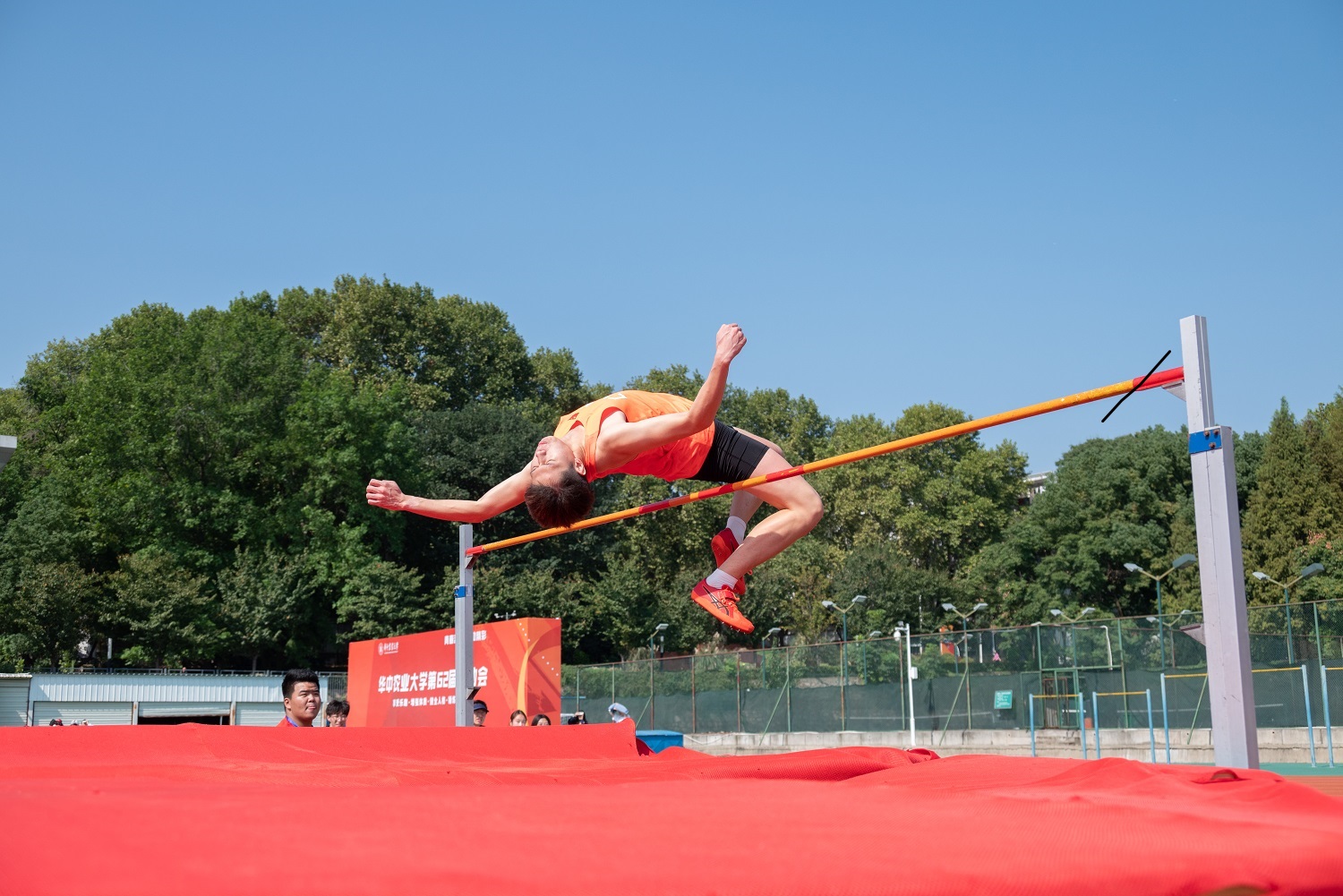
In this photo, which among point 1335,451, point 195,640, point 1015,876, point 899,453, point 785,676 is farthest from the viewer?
point 899,453

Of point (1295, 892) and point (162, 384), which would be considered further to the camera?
point (162, 384)

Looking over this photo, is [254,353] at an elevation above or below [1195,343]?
above

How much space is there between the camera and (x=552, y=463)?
177 inches

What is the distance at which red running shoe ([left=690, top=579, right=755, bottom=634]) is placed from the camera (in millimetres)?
4934

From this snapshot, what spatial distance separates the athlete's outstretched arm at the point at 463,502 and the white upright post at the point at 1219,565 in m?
2.51

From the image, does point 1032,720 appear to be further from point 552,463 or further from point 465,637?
point 552,463

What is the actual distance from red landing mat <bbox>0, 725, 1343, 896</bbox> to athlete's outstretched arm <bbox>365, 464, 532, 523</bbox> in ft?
8.61

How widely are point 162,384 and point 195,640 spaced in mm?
7447

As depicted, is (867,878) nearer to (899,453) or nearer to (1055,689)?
(1055,689)

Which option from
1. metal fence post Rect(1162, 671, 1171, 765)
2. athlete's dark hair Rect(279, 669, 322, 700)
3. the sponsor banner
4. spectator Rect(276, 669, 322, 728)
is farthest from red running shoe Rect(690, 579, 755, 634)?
metal fence post Rect(1162, 671, 1171, 765)

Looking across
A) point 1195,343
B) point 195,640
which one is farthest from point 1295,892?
point 195,640

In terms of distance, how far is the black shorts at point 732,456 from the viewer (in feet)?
16.2

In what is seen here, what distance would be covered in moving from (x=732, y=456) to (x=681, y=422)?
76 cm

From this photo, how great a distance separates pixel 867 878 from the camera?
4.57 feet
